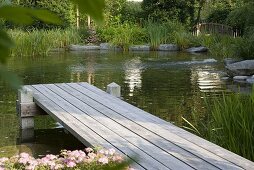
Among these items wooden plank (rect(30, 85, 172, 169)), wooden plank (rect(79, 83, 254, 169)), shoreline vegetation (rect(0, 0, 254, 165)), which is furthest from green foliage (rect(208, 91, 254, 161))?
shoreline vegetation (rect(0, 0, 254, 165))

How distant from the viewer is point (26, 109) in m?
6.29

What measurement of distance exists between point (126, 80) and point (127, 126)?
5898 millimetres

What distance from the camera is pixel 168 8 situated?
22625 millimetres

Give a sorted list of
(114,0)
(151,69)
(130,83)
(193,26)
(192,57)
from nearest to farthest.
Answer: (130,83) < (151,69) < (192,57) < (193,26) < (114,0)

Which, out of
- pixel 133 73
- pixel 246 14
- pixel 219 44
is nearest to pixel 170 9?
pixel 219 44

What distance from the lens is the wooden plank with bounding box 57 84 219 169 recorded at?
3.37 m

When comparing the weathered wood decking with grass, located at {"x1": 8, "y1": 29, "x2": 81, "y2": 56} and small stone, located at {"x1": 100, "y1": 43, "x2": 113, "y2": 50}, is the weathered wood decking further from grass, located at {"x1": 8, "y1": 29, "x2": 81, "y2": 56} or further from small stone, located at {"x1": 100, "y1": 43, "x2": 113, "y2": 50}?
small stone, located at {"x1": 100, "y1": 43, "x2": 113, "y2": 50}

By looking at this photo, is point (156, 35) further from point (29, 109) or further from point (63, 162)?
point (63, 162)

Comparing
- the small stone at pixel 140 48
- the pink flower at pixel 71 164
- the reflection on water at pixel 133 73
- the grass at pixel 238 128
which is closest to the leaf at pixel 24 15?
the pink flower at pixel 71 164

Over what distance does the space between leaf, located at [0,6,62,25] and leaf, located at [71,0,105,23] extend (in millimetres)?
18

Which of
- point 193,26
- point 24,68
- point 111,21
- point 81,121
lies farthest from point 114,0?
point 81,121

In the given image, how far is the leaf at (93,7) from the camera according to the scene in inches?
12.7

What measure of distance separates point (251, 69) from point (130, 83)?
8.67 feet

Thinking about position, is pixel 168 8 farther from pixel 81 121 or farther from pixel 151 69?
pixel 81 121
